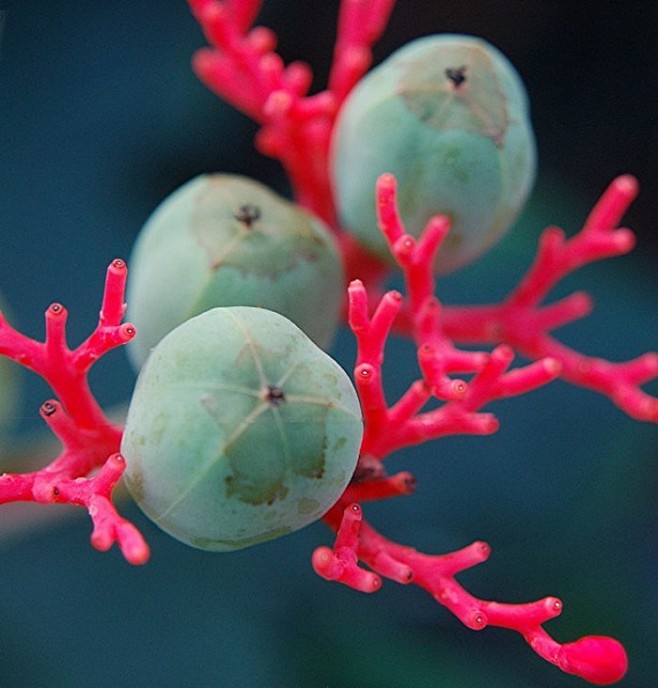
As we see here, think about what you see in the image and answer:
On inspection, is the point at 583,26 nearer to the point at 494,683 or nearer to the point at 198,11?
the point at 198,11

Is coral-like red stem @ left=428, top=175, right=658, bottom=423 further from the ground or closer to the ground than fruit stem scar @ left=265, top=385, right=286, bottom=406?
closer to the ground

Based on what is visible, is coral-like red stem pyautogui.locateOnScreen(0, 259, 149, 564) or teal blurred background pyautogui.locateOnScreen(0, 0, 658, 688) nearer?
coral-like red stem pyautogui.locateOnScreen(0, 259, 149, 564)

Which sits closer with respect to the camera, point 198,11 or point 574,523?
point 198,11

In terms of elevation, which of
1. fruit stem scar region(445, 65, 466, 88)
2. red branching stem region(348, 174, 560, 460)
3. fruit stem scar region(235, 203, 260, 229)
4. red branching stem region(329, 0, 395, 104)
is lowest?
red branching stem region(348, 174, 560, 460)

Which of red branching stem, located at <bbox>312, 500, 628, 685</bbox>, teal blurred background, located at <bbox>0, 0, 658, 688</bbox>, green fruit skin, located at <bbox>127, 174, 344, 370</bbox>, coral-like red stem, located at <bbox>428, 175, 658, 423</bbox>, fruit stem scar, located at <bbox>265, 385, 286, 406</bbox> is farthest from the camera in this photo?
teal blurred background, located at <bbox>0, 0, 658, 688</bbox>

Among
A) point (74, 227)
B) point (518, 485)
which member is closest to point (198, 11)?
point (74, 227)

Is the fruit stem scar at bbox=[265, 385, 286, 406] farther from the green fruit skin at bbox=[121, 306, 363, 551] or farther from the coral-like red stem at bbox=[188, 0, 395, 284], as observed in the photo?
the coral-like red stem at bbox=[188, 0, 395, 284]

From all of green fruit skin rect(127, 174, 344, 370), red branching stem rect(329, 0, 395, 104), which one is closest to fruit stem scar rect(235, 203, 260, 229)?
green fruit skin rect(127, 174, 344, 370)
